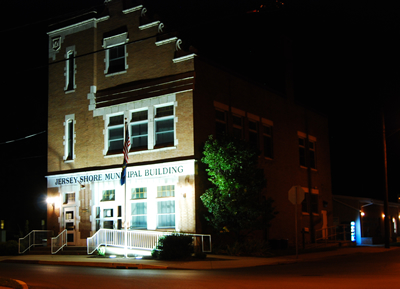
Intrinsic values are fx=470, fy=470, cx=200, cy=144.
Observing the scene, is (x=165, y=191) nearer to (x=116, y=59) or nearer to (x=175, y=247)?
(x=175, y=247)

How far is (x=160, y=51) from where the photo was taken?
25.0 metres

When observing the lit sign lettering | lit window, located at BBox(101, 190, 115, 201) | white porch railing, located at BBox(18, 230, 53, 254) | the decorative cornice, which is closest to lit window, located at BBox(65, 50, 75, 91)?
the decorative cornice

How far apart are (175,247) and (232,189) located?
4156 millimetres

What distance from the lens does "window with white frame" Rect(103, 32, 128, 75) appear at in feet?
86.7

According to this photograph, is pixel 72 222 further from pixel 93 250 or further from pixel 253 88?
pixel 253 88

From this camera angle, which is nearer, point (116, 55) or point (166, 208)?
point (166, 208)

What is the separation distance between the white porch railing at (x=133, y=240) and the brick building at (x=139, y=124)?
72 cm

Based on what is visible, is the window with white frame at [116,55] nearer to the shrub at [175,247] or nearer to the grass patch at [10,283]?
the shrub at [175,247]

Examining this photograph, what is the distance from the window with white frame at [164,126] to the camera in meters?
24.2

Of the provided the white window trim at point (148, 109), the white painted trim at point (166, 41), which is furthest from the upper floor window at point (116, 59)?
the white painted trim at point (166, 41)

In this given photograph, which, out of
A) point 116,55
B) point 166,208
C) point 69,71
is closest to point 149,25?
point 116,55

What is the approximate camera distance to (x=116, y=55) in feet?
88.6

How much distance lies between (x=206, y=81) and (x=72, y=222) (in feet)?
36.1

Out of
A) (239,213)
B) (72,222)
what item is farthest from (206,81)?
(72,222)
